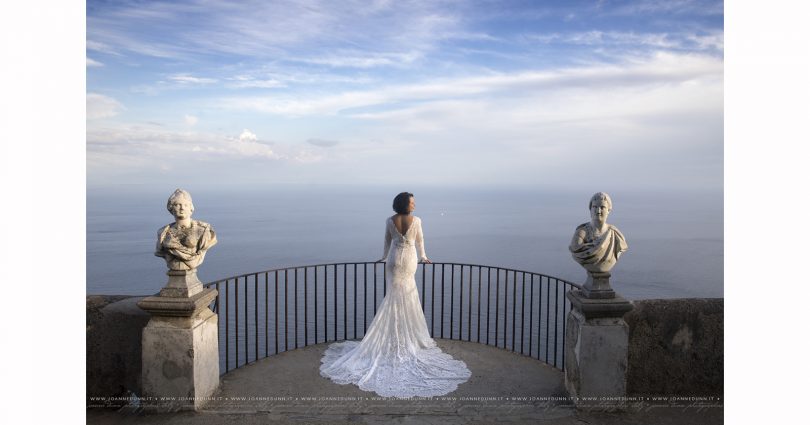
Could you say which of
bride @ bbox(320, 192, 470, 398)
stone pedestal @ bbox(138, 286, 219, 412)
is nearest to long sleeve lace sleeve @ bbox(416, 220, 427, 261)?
bride @ bbox(320, 192, 470, 398)

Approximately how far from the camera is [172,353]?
15.7ft

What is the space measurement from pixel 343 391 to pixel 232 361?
1961 centimetres

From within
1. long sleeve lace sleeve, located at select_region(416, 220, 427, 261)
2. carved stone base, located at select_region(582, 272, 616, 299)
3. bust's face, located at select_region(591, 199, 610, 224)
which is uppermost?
bust's face, located at select_region(591, 199, 610, 224)

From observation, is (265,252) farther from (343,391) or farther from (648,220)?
(648,220)

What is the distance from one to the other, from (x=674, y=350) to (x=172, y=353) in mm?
5292

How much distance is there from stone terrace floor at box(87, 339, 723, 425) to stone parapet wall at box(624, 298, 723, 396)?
0.20 m

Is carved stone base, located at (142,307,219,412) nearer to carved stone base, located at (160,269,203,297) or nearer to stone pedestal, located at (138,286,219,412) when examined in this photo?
stone pedestal, located at (138,286,219,412)

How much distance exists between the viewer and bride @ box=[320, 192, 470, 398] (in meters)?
5.89

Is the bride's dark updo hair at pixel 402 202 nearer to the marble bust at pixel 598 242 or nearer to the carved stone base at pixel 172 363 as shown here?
the marble bust at pixel 598 242

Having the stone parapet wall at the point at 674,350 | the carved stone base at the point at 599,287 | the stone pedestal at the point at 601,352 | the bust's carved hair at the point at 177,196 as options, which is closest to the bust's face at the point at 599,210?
the carved stone base at the point at 599,287

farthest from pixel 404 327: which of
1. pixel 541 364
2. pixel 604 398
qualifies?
pixel 604 398

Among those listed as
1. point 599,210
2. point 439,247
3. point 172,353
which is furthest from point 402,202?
point 439,247

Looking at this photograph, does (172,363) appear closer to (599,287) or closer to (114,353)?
(114,353)

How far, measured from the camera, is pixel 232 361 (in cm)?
2288
